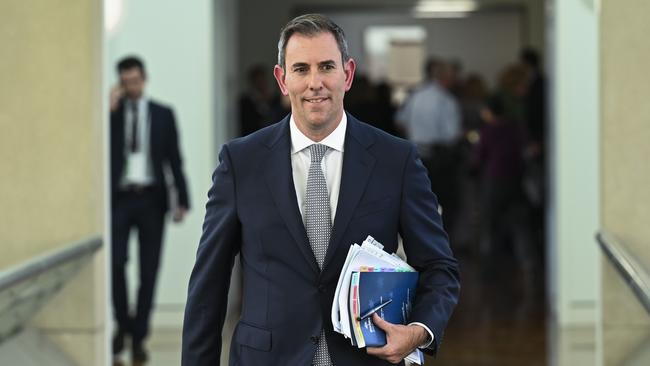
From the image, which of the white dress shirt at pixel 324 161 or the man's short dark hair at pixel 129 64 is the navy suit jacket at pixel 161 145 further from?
the white dress shirt at pixel 324 161

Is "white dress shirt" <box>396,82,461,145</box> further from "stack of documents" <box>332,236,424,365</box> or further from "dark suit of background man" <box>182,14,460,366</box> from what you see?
"stack of documents" <box>332,236,424,365</box>

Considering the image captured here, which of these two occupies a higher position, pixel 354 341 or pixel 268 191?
pixel 268 191

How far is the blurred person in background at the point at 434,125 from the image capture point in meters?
13.8

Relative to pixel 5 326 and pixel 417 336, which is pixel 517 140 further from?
pixel 417 336

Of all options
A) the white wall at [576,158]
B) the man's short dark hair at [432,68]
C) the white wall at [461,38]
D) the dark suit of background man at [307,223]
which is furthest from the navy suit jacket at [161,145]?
the white wall at [461,38]

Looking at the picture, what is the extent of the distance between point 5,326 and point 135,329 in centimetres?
302

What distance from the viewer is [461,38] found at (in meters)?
18.8

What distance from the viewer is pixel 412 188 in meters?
3.58

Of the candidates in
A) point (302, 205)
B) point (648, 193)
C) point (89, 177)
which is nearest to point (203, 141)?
point (89, 177)

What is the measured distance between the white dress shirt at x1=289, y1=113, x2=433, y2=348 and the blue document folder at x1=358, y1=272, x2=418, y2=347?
217 mm

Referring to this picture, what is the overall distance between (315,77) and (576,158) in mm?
7263

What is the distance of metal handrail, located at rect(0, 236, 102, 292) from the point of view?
18.1 ft

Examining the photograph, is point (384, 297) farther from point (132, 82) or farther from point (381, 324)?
point (132, 82)

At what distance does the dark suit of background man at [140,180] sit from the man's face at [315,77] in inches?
226
